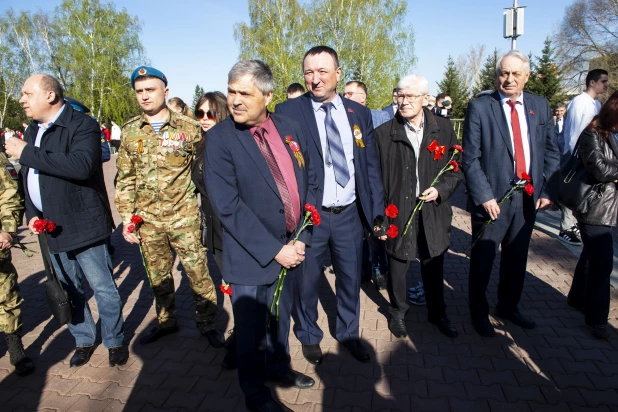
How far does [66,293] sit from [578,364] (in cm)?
403

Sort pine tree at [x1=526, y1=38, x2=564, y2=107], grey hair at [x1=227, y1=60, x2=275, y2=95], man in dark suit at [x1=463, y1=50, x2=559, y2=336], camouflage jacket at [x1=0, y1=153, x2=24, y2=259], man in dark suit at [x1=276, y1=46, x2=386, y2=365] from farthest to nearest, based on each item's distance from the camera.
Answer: pine tree at [x1=526, y1=38, x2=564, y2=107] < man in dark suit at [x1=463, y1=50, x2=559, y2=336] < camouflage jacket at [x1=0, y1=153, x2=24, y2=259] < man in dark suit at [x1=276, y1=46, x2=386, y2=365] < grey hair at [x1=227, y1=60, x2=275, y2=95]

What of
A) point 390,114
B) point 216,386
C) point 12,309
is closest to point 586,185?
point 390,114

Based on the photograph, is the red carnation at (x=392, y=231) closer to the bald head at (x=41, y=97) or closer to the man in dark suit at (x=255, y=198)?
the man in dark suit at (x=255, y=198)

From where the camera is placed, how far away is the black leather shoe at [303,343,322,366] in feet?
11.0

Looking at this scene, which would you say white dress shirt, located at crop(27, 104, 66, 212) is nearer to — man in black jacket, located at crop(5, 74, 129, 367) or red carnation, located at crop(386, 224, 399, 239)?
man in black jacket, located at crop(5, 74, 129, 367)

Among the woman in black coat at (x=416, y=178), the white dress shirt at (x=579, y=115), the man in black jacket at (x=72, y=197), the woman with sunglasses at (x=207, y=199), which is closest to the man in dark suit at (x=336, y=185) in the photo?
the woman in black coat at (x=416, y=178)

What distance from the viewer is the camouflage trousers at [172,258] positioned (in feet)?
11.6

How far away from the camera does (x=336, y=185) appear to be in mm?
3182

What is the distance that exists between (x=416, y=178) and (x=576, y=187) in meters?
1.40

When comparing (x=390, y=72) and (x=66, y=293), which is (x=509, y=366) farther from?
(x=390, y=72)

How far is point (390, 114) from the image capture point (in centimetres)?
593

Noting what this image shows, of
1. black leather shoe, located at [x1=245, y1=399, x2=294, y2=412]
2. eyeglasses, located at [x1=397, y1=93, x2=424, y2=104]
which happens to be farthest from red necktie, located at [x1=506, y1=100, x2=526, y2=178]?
black leather shoe, located at [x1=245, y1=399, x2=294, y2=412]

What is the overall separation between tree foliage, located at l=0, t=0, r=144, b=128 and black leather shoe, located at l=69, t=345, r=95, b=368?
37702mm

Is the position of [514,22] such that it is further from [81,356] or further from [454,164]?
[81,356]
